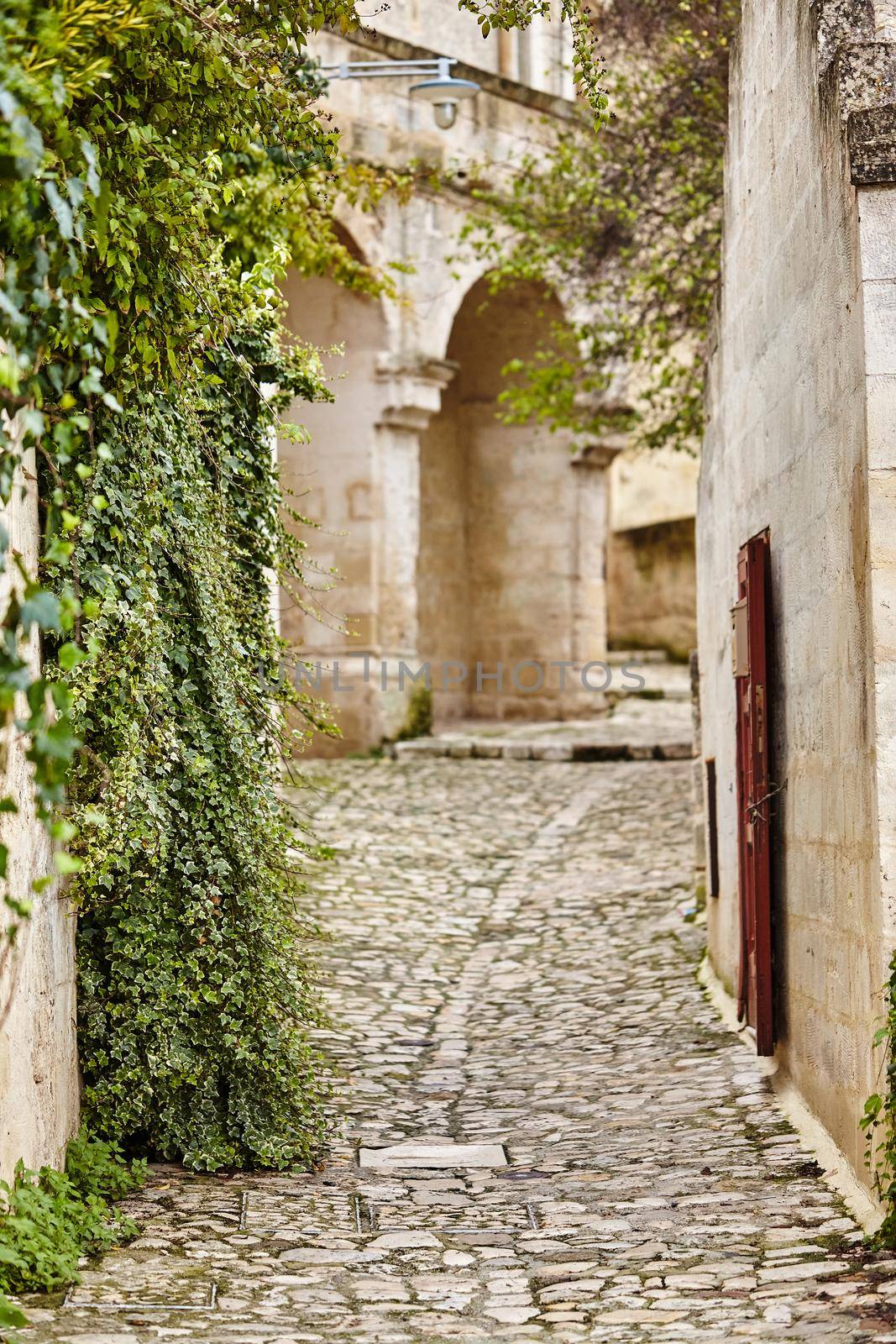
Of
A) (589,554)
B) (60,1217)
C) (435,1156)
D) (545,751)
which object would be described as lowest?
(435,1156)

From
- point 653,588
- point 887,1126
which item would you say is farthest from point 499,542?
point 887,1126

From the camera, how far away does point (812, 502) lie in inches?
232

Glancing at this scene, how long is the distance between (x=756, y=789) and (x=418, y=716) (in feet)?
30.5

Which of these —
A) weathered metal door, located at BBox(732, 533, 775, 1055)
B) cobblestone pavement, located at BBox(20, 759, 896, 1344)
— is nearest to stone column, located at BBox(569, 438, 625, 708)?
cobblestone pavement, located at BBox(20, 759, 896, 1344)

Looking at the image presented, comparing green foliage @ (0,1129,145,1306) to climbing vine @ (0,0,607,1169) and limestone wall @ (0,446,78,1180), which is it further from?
climbing vine @ (0,0,607,1169)

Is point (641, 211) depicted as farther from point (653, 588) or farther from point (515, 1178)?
point (653, 588)

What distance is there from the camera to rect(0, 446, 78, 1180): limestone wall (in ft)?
14.7

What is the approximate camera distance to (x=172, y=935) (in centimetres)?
577


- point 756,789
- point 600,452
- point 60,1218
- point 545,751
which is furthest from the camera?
point 600,452

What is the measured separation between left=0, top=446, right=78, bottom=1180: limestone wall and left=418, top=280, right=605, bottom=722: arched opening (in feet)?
43.4

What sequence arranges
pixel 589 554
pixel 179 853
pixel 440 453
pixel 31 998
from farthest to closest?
pixel 440 453
pixel 589 554
pixel 179 853
pixel 31 998

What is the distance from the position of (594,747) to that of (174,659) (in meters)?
9.78

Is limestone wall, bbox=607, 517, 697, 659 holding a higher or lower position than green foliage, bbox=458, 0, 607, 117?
lower

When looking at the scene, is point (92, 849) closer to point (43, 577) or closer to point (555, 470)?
point (43, 577)
